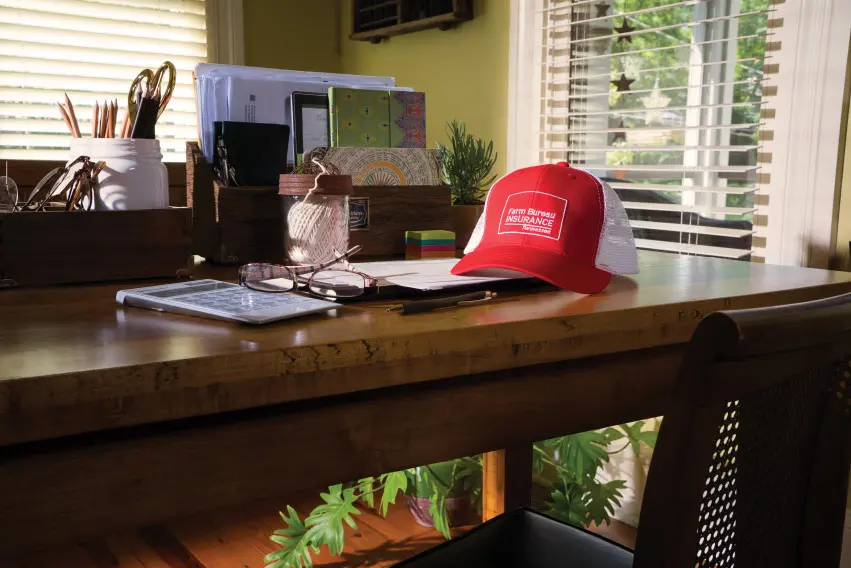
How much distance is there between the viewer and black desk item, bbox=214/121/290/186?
1195mm

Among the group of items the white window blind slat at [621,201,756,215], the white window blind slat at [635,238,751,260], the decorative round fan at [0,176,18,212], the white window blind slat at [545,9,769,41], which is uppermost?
the white window blind slat at [545,9,769,41]

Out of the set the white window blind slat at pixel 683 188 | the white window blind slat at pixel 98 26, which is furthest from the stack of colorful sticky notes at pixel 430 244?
the white window blind slat at pixel 98 26

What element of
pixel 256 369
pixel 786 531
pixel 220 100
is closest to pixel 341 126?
pixel 220 100

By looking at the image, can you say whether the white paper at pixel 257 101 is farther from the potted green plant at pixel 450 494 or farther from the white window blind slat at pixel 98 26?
the white window blind slat at pixel 98 26

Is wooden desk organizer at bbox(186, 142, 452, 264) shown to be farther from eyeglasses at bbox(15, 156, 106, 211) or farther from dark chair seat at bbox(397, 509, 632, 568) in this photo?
dark chair seat at bbox(397, 509, 632, 568)

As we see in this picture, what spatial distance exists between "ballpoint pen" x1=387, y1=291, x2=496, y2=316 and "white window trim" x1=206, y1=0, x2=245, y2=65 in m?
2.73

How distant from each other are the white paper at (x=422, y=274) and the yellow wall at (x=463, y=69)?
5.21ft

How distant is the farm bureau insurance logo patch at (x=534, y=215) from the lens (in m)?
1.05

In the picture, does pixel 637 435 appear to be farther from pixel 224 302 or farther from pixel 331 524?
pixel 224 302

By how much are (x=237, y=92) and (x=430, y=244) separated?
41 centimetres

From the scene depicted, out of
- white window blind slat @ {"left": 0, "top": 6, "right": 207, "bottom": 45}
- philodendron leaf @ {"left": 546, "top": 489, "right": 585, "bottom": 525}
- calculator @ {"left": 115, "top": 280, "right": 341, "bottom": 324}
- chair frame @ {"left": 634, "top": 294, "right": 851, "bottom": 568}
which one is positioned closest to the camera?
chair frame @ {"left": 634, "top": 294, "right": 851, "bottom": 568}

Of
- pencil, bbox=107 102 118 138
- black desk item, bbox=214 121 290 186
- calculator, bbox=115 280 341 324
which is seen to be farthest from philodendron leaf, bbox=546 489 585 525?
pencil, bbox=107 102 118 138

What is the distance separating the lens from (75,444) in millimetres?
592

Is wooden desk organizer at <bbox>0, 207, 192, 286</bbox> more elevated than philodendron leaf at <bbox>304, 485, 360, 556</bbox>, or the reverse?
wooden desk organizer at <bbox>0, 207, 192, 286</bbox>
